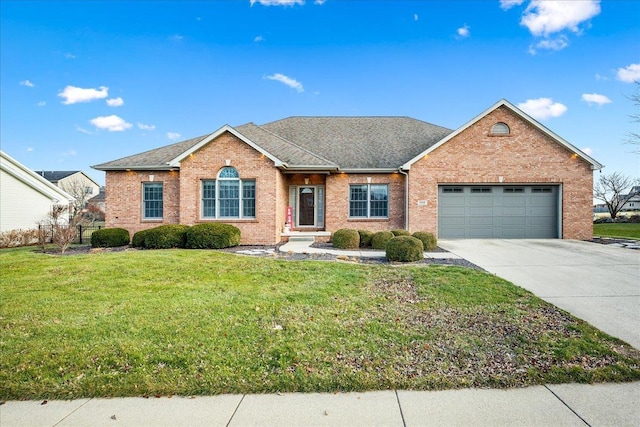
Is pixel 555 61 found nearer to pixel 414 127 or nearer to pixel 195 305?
pixel 414 127

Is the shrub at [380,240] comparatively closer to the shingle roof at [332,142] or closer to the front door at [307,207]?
the shingle roof at [332,142]

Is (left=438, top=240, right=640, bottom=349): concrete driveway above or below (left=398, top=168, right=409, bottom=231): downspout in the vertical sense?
below

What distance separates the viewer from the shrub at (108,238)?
14.1m

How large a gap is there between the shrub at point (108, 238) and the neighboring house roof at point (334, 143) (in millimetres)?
3333

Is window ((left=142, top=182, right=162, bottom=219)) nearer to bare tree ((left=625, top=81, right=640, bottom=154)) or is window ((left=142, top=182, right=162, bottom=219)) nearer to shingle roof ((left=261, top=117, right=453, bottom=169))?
shingle roof ((left=261, top=117, right=453, bottom=169))

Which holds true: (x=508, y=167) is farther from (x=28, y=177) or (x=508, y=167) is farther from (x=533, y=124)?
(x=28, y=177)

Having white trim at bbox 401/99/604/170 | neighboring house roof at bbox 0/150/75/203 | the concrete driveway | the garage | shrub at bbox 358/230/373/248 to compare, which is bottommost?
the concrete driveway

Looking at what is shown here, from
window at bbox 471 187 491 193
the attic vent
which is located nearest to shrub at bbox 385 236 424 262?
window at bbox 471 187 491 193

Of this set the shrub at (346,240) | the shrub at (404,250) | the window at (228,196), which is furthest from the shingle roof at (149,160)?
the shrub at (404,250)

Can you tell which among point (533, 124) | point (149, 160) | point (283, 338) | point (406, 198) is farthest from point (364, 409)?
point (533, 124)

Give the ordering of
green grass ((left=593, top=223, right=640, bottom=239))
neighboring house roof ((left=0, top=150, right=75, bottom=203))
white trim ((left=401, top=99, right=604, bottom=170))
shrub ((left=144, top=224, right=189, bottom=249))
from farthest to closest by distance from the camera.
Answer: neighboring house roof ((left=0, top=150, right=75, bottom=203)), green grass ((left=593, top=223, right=640, bottom=239)), white trim ((left=401, top=99, right=604, bottom=170)), shrub ((left=144, top=224, right=189, bottom=249))

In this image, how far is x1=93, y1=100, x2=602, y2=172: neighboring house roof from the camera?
15016mm

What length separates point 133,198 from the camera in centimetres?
1580

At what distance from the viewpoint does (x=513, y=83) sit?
55.2ft
